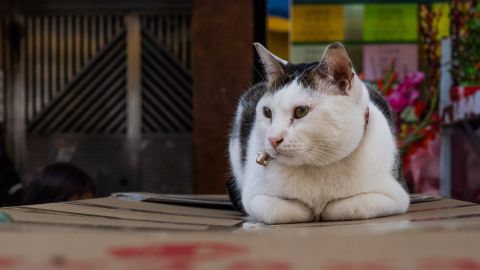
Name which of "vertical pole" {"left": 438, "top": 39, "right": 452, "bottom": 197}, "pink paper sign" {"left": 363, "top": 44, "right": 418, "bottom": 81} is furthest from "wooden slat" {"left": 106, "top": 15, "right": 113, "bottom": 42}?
"vertical pole" {"left": 438, "top": 39, "right": 452, "bottom": 197}

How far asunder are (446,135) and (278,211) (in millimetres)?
1502

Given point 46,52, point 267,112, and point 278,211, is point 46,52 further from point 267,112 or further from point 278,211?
point 278,211

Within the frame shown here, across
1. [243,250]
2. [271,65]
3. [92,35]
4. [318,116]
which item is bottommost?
[243,250]

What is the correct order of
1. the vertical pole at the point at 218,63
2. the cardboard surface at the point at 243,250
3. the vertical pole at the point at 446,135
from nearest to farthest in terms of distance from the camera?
the cardboard surface at the point at 243,250
the vertical pole at the point at 446,135
the vertical pole at the point at 218,63

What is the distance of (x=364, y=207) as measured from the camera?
4.55 ft

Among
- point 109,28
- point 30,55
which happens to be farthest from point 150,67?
point 30,55

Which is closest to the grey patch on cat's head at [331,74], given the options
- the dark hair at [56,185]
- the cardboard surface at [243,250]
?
the cardboard surface at [243,250]

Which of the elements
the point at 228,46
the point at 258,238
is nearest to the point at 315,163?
the point at 258,238

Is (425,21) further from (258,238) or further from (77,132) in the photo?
(258,238)

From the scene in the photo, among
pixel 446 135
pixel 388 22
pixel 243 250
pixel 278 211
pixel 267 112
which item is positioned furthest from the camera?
pixel 388 22

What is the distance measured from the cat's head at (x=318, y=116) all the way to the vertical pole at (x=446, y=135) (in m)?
A: 1.33

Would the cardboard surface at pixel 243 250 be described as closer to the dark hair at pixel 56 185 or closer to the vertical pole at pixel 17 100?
the dark hair at pixel 56 185

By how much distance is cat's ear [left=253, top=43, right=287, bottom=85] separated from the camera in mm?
1537

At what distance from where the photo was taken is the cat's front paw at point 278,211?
4.50ft
